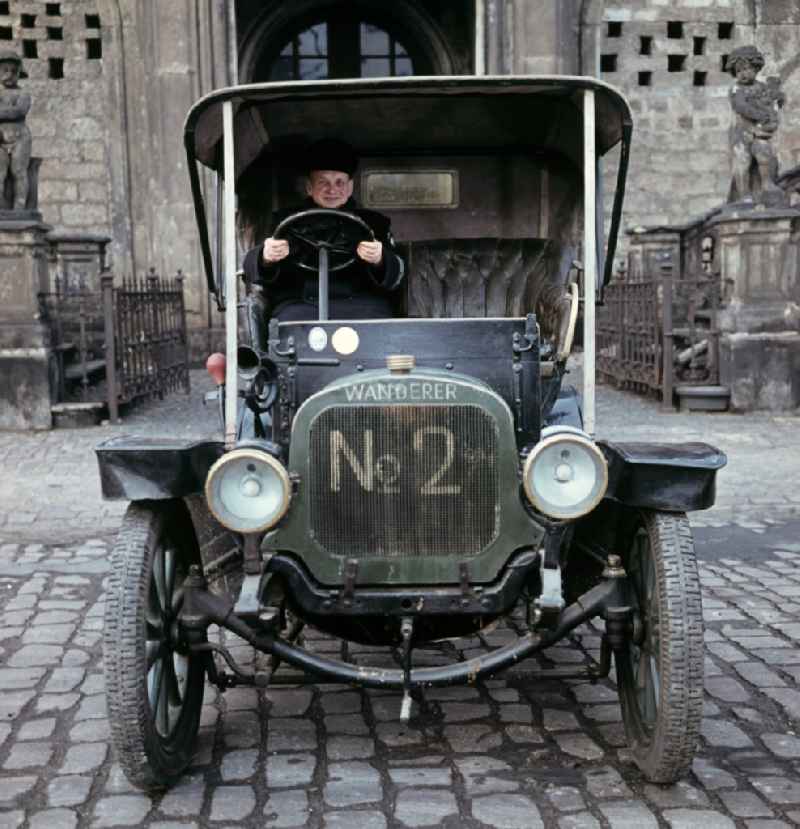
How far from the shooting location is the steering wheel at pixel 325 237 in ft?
13.0

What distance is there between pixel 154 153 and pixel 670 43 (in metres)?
8.32

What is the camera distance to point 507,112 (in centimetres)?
462

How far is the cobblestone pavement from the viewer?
117 inches

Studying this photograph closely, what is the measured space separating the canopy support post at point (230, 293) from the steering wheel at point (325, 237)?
0.80 ft

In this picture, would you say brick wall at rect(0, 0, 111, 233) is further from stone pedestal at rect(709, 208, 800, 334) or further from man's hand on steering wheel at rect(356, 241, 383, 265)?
man's hand on steering wheel at rect(356, 241, 383, 265)

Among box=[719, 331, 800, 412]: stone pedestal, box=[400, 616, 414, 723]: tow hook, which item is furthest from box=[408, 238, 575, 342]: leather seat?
box=[719, 331, 800, 412]: stone pedestal

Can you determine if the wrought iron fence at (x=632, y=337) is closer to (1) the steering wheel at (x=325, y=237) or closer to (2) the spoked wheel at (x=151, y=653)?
(1) the steering wheel at (x=325, y=237)

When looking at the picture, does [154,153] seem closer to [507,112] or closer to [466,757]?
[507,112]

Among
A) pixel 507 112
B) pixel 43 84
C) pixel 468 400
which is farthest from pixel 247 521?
pixel 43 84

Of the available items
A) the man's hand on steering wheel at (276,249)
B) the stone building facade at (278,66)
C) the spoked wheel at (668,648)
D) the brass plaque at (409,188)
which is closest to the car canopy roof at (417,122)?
the brass plaque at (409,188)

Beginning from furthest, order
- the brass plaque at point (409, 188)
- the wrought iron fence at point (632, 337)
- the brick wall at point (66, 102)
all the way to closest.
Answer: the brick wall at point (66, 102) < the wrought iron fence at point (632, 337) < the brass plaque at point (409, 188)

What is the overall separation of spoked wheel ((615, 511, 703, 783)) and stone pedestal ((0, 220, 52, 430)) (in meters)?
8.47

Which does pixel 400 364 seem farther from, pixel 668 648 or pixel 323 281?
pixel 668 648

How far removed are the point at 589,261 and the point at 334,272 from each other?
112cm
